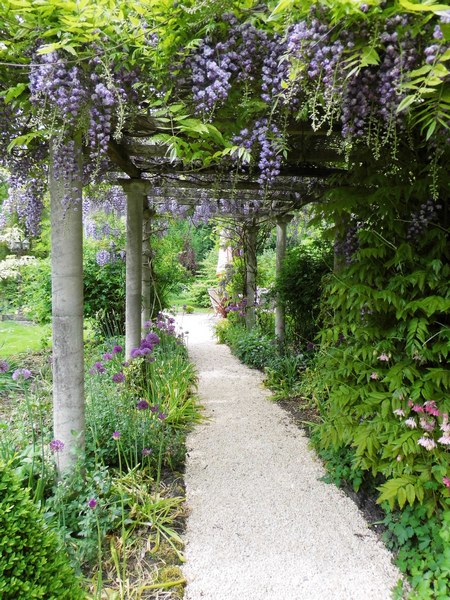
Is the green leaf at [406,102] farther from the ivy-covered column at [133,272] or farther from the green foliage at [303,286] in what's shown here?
the green foliage at [303,286]

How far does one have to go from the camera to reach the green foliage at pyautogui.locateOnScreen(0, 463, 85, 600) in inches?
46.3

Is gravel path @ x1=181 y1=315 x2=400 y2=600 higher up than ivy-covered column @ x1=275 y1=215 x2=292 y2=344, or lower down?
lower down

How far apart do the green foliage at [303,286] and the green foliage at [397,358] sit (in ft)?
8.85

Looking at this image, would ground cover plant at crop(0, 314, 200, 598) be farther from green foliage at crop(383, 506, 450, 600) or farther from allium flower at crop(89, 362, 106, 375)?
green foliage at crop(383, 506, 450, 600)

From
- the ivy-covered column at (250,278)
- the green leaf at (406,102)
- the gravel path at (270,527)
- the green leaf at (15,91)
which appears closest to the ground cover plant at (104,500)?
the gravel path at (270,527)

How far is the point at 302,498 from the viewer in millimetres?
2686

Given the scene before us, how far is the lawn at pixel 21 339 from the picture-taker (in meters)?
5.57

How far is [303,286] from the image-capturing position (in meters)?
5.46

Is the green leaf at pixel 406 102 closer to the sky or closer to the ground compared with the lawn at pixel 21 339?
closer to the sky

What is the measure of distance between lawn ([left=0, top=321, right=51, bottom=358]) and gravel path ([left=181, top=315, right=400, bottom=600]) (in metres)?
2.97

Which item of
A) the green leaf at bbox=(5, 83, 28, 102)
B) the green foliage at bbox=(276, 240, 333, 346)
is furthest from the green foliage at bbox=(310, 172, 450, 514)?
the green foliage at bbox=(276, 240, 333, 346)

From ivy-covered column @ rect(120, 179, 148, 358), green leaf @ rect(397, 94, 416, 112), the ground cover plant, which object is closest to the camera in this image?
green leaf @ rect(397, 94, 416, 112)

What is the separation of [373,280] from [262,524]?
5.21 feet

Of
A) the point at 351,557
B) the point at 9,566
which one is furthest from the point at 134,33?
the point at 351,557
